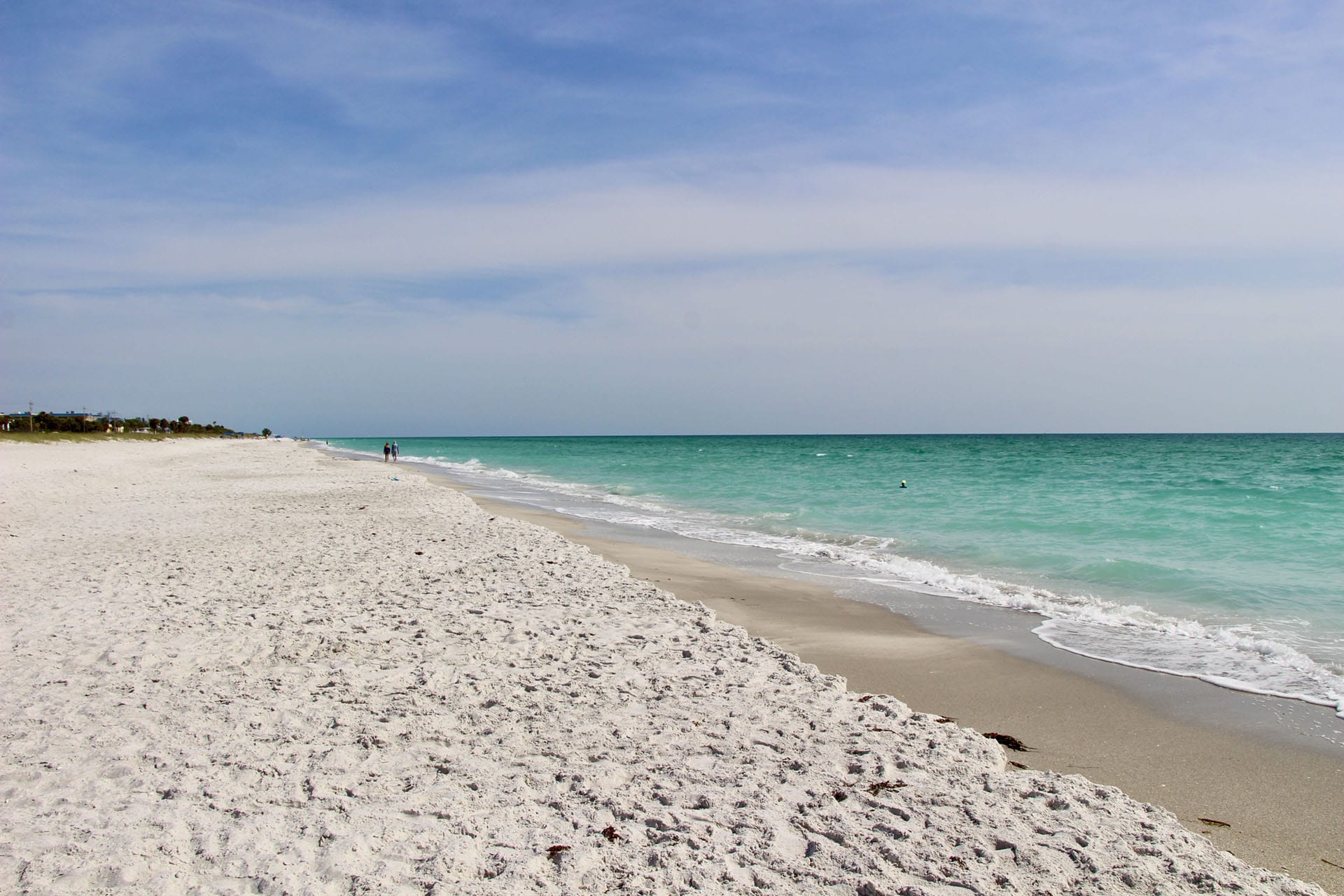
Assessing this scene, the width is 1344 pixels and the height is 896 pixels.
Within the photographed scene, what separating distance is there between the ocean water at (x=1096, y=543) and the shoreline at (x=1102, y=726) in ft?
3.79

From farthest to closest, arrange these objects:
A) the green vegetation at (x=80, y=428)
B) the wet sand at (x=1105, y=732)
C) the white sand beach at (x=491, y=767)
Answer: the green vegetation at (x=80, y=428) → the wet sand at (x=1105, y=732) → the white sand beach at (x=491, y=767)

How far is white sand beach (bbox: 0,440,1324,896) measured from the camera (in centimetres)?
326

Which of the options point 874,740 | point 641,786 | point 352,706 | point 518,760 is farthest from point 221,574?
point 874,740

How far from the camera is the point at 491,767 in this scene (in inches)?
167

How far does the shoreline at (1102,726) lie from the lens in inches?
159

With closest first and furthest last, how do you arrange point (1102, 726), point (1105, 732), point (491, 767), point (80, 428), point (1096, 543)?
point (491, 767) < point (1105, 732) < point (1102, 726) < point (1096, 543) < point (80, 428)

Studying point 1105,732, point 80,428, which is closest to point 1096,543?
point 1105,732

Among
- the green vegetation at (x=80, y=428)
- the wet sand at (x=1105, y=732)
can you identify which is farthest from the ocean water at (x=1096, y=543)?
the green vegetation at (x=80, y=428)

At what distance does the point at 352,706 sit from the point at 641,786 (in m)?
2.21

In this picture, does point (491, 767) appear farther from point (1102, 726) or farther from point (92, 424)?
point (92, 424)

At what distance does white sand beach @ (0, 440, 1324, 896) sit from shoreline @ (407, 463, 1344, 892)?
1.56 feet

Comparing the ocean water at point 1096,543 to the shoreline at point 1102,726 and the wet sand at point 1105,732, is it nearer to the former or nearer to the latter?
the shoreline at point 1102,726

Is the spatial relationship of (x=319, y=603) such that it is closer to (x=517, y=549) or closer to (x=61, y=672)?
(x=61, y=672)

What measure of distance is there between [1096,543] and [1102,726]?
416 inches
